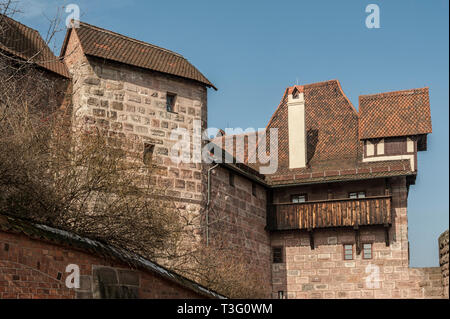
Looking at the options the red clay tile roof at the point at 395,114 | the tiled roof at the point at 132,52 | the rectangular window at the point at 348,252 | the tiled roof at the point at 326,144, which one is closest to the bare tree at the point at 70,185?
the tiled roof at the point at 132,52

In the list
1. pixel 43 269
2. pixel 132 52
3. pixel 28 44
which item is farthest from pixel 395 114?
pixel 43 269

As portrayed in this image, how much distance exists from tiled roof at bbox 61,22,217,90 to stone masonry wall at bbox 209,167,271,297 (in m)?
3.10

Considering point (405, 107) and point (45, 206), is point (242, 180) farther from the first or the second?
point (45, 206)

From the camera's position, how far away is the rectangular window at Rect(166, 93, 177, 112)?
65.5 ft

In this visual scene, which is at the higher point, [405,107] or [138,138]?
[405,107]

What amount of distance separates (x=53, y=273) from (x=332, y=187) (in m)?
18.5

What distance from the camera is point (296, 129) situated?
27953 millimetres

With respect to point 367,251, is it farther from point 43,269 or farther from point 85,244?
point 43,269

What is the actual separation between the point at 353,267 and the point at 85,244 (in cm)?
1776

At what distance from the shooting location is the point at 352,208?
979 inches

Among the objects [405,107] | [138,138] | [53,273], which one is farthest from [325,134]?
[53,273]

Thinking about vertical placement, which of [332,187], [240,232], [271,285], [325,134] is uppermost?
[325,134]

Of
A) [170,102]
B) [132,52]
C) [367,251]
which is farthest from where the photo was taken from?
[367,251]

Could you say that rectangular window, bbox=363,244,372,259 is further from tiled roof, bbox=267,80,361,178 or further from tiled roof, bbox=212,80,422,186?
tiled roof, bbox=267,80,361,178
